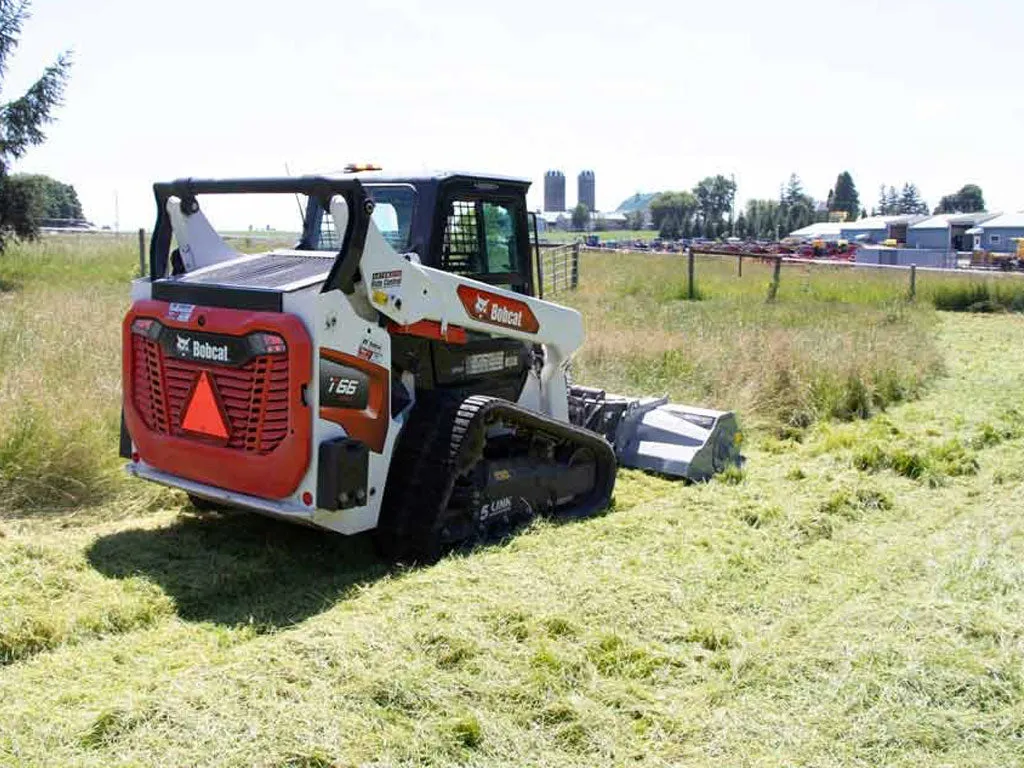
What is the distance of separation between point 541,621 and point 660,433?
13.1 ft

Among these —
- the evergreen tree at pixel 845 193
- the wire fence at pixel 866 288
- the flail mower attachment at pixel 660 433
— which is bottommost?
the flail mower attachment at pixel 660 433

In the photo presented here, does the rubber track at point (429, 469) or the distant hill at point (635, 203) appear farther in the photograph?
the distant hill at point (635, 203)

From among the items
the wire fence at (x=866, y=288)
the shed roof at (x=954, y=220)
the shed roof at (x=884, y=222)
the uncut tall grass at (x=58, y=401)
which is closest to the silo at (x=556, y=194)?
the shed roof at (x=884, y=222)

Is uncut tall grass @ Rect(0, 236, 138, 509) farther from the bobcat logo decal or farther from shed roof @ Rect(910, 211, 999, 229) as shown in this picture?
shed roof @ Rect(910, 211, 999, 229)

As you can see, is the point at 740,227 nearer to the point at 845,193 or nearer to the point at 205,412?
the point at 845,193

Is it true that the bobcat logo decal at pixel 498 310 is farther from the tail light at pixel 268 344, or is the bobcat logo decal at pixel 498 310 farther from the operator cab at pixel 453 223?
the tail light at pixel 268 344

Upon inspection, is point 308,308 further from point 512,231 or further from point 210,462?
point 512,231

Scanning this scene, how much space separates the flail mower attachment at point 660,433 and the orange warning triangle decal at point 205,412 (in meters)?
3.56

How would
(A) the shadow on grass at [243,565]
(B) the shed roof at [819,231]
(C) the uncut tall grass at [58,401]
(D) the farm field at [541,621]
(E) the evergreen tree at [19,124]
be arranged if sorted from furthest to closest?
(B) the shed roof at [819,231], (E) the evergreen tree at [19,124], (C) the uncut tall grass at [58,401], (A) the shadow on grass at [243,565], (D) the farm field at [541,621]

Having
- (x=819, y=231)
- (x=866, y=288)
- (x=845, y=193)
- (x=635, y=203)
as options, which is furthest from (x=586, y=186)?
(x=866, y=288)

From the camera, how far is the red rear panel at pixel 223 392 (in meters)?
5.29

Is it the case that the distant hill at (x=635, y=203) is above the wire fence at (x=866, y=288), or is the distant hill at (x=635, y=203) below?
above

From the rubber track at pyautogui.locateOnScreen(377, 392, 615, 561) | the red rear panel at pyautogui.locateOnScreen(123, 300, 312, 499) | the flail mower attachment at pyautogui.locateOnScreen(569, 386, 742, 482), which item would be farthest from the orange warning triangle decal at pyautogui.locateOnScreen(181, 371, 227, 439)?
the flail mower attachment at pyautogui.locateOnScreen(569, 386, 742, 482)

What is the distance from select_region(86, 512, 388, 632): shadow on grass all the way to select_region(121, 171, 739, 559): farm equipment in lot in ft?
1.10
